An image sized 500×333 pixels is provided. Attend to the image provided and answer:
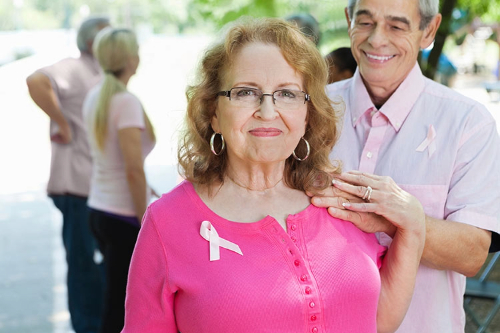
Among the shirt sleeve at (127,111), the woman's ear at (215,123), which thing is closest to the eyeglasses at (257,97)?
the woman's ear at (215,123)

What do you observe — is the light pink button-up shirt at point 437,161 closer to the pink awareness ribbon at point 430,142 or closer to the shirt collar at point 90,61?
the pink awareness ribbon at point 430,142

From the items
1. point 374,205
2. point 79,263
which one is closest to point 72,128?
point 79,263

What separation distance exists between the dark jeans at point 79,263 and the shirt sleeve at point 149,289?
122 inches

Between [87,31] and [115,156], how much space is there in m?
1.41

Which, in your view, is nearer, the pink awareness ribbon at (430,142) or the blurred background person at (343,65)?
the pink awareness ribbon at (430,142)

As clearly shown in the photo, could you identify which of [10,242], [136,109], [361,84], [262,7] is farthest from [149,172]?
[361,84]

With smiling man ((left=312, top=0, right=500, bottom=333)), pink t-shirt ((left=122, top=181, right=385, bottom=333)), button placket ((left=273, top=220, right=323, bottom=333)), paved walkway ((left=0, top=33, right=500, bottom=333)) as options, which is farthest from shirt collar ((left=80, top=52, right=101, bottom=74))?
button placket ((left=273, top=220, right=323, bottom=333))

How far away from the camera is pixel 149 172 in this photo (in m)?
10.9

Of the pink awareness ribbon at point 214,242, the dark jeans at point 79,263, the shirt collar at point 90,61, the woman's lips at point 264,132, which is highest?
the woman's lips at point 264,132

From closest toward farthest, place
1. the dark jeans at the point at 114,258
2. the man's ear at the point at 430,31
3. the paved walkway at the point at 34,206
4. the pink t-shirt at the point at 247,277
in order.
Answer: the pink t-shirt at the point at 247,277 → the man's ear at the point at 430,31 → the dark jeans at the point at 114,258 → the paved walkway at the point at 34,206

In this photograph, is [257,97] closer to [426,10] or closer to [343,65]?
[426,10]

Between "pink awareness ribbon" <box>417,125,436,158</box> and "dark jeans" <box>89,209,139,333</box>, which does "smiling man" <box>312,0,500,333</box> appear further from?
"dark jeans" <box>89,209,139,333</box>

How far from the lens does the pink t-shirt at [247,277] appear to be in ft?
5.72

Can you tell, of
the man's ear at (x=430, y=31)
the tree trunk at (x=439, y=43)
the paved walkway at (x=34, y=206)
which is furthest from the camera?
the tree trunk at (x=439, y=43)
